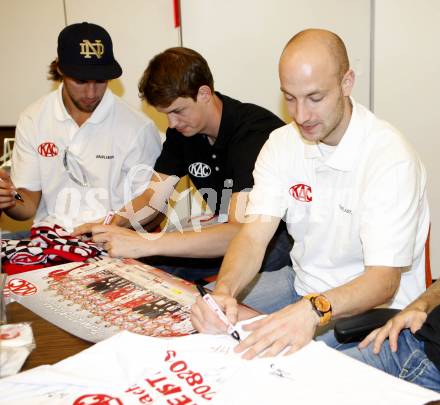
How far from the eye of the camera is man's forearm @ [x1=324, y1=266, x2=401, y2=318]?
1268 millimetres

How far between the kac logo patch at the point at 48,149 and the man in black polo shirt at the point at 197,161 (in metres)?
0.39

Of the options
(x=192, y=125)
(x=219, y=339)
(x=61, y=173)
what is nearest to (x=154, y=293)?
(x=219, y=339)

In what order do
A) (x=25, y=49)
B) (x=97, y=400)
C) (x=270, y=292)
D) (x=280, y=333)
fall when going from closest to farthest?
(x=97, y=400) → (x=280, y=333) → (x=270, y=292) → (x=25, y=49)

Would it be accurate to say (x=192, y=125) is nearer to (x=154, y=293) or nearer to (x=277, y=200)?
(x=277, y=200)

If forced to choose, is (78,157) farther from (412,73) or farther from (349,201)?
(412,73)

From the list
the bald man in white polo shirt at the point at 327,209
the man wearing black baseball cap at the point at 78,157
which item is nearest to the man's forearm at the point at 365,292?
the bald man in white polo shirt at the point at 327,209

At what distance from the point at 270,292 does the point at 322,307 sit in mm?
525

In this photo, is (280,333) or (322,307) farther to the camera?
(322,307)

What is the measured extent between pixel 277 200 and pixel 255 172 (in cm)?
13

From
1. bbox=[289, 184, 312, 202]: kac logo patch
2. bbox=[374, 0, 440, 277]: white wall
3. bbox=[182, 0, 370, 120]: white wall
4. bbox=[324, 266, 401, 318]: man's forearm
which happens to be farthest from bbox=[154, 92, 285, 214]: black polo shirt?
bbox=[374, 0, 440, 277]: white wall

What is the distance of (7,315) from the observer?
1303 millimetres

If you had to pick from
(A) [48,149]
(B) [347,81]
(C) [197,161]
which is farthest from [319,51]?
(A) [48,149]

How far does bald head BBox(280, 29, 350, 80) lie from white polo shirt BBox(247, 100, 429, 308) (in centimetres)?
17

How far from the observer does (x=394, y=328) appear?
1.17 m
